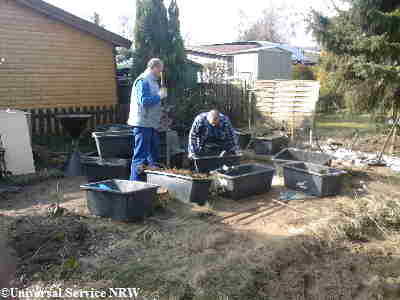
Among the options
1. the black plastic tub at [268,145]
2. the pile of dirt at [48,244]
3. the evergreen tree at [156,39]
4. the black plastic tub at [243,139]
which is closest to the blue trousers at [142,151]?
the pile of dirt at [48,244]

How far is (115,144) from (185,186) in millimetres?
1789

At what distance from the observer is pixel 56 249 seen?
3.39 meters

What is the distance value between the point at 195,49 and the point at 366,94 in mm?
14092

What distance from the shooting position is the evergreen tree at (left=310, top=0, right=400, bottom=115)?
703 centimetres

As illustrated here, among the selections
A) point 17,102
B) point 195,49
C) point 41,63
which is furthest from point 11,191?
point 195,49

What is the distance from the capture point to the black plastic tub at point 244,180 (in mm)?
4921

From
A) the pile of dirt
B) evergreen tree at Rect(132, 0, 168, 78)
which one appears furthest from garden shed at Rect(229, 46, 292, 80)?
the pile of dirt

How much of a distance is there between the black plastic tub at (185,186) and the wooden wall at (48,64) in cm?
516

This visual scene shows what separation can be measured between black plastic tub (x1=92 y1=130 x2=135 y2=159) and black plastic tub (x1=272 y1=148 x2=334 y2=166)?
2.34 metres

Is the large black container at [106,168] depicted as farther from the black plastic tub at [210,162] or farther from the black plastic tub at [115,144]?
the black plastic tub at [210,162]

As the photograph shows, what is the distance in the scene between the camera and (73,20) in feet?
29.2

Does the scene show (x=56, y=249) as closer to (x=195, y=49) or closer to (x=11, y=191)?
(x=11, y=191)

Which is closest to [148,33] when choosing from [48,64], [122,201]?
[48,64]

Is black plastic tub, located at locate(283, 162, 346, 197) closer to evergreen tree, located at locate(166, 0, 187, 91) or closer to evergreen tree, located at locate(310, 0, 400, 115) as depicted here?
evergreen tree, located at locate(310, 0, 400, 115)
